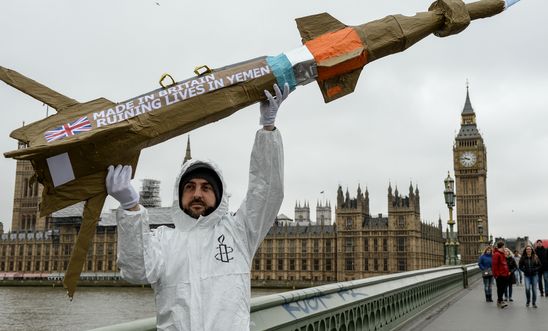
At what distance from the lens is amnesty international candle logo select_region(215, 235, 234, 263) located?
107 inches

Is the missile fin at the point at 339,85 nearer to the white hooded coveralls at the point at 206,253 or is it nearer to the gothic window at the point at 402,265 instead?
the white hooded coveralls at the point at 206,253

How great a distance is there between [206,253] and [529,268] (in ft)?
35.9

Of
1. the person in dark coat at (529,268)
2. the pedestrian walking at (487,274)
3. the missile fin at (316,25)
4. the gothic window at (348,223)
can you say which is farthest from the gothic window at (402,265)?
the missile fin at (316,25)

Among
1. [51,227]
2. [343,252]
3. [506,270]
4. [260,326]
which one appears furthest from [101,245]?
[260,326]

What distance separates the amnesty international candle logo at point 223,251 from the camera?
2707 millimetres

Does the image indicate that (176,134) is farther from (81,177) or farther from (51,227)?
(51,227)

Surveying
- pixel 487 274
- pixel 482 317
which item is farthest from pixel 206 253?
pixel 487 274

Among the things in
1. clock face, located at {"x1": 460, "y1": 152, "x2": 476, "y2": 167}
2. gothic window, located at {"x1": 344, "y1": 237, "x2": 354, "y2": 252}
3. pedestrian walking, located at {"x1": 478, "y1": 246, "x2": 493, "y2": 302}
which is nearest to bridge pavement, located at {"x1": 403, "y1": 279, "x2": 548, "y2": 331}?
pedestrian walking, located at {"x1": 478, "y1": 246, "x2": 493, "y2": 302}

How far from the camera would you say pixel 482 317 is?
9.59 meters

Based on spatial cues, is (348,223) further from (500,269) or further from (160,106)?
(160,106)

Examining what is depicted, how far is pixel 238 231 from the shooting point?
9.40 ft

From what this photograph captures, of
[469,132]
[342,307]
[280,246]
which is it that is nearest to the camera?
[342,307]

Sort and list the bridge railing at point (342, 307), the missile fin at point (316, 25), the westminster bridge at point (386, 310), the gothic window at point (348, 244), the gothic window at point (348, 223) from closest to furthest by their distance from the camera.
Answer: the bridge railing at point (342, 307)
the westminster bridge at point (386, 310)
the missile fin at point (316, 25)
the gothic window at point (348, 244)
the gothic window at point (348, 223)

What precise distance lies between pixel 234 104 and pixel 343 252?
7310cm
